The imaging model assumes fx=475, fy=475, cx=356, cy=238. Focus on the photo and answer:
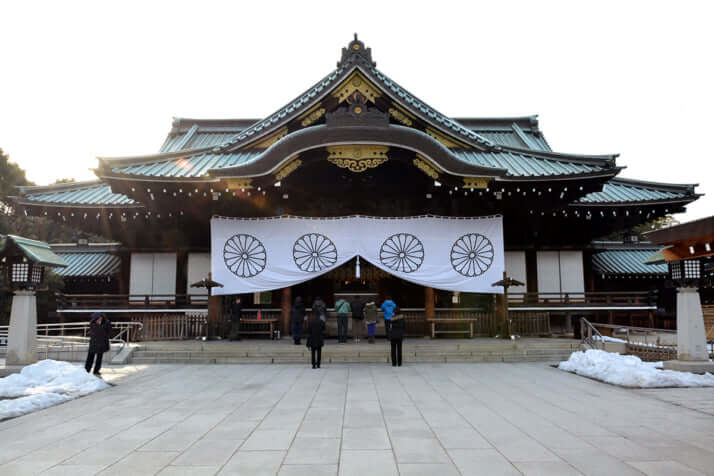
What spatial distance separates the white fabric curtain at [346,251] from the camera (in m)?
16.0

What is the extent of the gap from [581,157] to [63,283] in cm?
2354

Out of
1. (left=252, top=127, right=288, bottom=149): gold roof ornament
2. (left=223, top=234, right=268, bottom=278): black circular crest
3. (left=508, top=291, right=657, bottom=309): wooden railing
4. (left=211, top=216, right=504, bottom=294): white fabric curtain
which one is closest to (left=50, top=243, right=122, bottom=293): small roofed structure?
(left=223, top=234, right=268, bottom=278): black circular crest

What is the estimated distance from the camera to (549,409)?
25.3 feet

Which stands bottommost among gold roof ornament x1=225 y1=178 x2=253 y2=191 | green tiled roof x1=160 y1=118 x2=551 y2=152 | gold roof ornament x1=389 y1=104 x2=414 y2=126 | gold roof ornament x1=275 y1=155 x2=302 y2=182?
gold roof ornament x1=225 y1=178 x2=253 y2=191

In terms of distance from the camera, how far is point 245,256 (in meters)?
16.2

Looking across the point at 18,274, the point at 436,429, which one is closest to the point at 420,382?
the point at 436,429

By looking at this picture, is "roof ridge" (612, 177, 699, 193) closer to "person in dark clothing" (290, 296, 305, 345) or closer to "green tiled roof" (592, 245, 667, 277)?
"green tiled roof" (592, 245, 667, 277)

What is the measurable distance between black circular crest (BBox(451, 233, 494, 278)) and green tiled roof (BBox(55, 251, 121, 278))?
47.8ft

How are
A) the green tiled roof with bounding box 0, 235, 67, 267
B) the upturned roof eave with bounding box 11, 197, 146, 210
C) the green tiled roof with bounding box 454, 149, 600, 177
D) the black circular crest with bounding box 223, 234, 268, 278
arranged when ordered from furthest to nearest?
the upturned roof eave with bounding box 11, 197, 146, 210
the green tiled roof with bounding box 454, 149, 600, 177
the black circular crest with bounding box 223, 234, 268, 278
the green tiled roof with bounding box 0, 235, 67, 267

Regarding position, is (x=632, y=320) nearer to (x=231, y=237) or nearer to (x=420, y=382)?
(x=420, y=382)

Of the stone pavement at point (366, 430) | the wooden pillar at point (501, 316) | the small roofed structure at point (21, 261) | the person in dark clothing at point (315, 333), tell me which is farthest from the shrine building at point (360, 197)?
the stone pavement at point (366, 430)

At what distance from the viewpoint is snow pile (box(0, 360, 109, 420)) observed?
800 cm

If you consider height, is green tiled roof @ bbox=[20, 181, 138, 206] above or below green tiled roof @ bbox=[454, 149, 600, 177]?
below

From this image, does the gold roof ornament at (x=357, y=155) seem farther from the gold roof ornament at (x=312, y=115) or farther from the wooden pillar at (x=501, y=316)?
the wooden pillar at (x=501, y=316)
